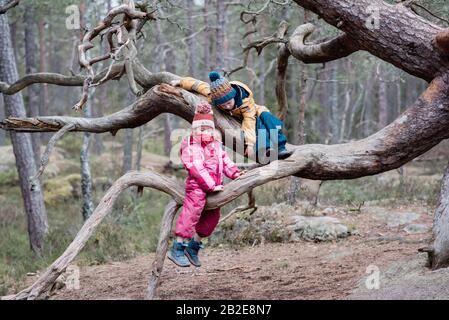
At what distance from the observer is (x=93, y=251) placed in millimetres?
10297

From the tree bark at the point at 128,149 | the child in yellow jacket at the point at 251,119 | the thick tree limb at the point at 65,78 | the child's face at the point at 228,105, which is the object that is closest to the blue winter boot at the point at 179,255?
the child in yellow jacket at the point at 251,119

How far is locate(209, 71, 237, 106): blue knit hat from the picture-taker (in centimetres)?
603

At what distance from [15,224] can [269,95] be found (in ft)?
36.0

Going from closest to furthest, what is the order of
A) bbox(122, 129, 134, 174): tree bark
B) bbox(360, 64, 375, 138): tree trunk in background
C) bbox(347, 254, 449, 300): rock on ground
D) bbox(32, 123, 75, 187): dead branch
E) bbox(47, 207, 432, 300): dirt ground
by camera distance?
bbox(347, 254, 449, 300): rock on ground, bbox(32, 123, 75, 187): dead branch, bbox(47, 207, 432, 300): dirt ground, bbox(122, 129, 134, 174): tree bark, bbox(360, 64, 375, 138): tree trunk in background

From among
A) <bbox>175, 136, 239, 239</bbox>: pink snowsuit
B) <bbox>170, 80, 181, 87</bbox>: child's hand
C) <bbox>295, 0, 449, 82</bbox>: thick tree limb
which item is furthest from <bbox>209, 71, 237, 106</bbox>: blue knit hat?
<bbox>295, 0, 449, 82</bbox>: thick tree limb

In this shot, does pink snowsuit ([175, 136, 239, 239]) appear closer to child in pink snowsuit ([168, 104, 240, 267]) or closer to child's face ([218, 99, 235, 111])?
child in pink snowsuit ([168, 104, 240, 267])

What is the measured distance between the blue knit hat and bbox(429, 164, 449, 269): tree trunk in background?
246cm

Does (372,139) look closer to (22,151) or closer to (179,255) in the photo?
(179,255)

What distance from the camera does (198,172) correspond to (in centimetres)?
587

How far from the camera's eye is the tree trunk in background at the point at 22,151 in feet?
38.7

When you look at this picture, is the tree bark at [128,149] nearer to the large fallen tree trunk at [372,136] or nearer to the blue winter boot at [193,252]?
the large fallen tree trunk at [372,136]

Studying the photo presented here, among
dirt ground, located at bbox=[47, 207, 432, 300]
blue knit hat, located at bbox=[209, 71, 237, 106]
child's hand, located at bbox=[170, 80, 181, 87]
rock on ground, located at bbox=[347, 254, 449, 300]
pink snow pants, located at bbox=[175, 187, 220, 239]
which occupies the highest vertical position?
child's hand, located at bbox=[170, 80, 181, 87]
